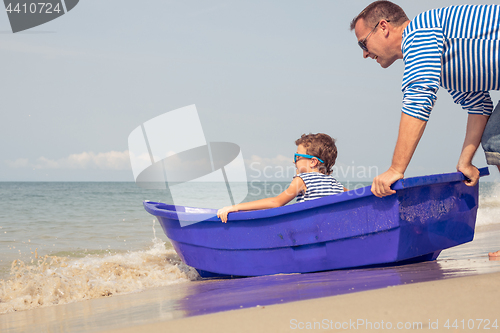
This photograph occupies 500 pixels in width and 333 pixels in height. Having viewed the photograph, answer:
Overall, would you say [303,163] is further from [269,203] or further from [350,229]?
[350,229]

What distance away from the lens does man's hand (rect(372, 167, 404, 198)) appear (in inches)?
89.9

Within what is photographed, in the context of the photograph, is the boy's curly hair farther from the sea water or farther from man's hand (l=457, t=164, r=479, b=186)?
the sea water

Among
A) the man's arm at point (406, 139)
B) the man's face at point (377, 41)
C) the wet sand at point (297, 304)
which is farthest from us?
the man's face at point (377, 41)

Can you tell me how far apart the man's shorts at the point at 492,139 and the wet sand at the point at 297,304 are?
736mm

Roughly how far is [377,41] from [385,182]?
3.00ft

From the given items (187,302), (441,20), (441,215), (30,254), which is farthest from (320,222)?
(30,254)

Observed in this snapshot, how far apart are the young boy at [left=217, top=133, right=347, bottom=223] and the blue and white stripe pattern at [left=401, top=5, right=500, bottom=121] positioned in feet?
4.11

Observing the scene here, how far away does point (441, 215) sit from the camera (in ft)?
9.26

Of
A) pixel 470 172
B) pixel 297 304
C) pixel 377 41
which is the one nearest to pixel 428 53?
pixel 377 41

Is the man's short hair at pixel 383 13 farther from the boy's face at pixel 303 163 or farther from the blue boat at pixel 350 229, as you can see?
the boy's face at pixel 303 163

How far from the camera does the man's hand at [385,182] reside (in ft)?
7.49

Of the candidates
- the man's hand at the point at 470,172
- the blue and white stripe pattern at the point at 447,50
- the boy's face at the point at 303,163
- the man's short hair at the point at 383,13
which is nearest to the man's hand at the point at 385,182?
the blue and white stripe pattern at the point at 447,50

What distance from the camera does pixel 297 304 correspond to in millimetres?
1878

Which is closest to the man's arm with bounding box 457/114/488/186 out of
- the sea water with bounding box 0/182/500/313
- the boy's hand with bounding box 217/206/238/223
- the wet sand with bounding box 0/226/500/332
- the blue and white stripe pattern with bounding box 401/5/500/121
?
the blue and white stripe pattern with bounding box 401/5/500/121
